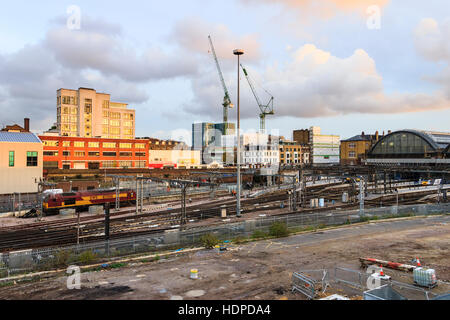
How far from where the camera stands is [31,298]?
15.3 metres

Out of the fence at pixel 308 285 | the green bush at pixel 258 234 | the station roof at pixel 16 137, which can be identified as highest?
the station roof at pixel 16 137

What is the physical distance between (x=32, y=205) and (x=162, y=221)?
1025 inches

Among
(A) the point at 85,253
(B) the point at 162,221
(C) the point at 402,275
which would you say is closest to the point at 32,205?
(B) the point at 162,221

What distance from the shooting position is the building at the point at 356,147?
148 metres

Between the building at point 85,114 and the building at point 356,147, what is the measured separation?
106m

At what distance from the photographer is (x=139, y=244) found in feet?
81.4

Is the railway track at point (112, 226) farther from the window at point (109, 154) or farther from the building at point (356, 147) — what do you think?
the building at point (356, 147)

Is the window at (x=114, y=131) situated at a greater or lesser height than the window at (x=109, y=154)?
greater

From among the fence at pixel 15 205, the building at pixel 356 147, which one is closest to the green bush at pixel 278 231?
the fence at pixel 15 205

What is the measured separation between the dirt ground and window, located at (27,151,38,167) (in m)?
58.9

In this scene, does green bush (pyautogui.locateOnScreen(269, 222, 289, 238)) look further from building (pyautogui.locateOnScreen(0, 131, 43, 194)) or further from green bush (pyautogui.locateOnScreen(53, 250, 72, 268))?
building (pyautogui.locateOnScreen(0, 131, 43, 194))

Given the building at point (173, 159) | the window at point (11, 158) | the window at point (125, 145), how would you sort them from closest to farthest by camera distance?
the window at point (11, 158) < the window at point (125, 145) < the building at point (173, 159)

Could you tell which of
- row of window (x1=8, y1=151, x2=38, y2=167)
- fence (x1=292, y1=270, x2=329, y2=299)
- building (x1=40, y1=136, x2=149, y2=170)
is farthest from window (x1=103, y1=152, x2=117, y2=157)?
fence (x1=292, y1=270, x2=329, y2=299)

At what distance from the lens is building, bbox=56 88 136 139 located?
133 metres
